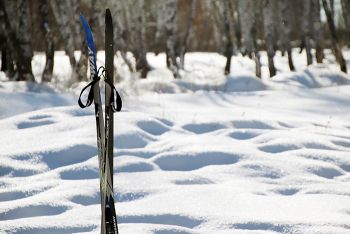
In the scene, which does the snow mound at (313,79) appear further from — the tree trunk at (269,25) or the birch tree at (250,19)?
the tree trunk at (269,25)

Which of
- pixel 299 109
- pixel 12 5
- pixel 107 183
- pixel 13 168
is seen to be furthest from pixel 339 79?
pixel 107 183

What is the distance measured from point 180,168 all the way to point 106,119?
2.03m

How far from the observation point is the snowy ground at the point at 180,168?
2857 mm

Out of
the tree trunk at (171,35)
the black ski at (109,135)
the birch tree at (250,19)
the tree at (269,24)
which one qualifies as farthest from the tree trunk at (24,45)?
the black ski at (109,135)

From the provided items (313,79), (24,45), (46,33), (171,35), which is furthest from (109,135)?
(171,35)

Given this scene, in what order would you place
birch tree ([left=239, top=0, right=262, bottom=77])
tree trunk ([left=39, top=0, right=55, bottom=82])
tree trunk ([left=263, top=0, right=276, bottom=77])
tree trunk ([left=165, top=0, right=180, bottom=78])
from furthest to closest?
birch tree ([left=239, top=0, right=262, bottom=77]) → tree trunk ([left=165, top=0, right=180, bottom=78]) → tree trunk ([left=263, top=0, right=276, bottom=77]) → tree trunk ([left=39, top=0, right=55, bottom=82])

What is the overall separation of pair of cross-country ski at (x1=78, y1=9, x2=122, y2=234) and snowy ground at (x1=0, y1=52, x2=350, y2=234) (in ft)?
2.04

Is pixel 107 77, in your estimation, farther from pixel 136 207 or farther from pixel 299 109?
pixel 299 109

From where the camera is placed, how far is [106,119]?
208cm

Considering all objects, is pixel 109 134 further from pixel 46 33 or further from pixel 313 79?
pixel 313 79

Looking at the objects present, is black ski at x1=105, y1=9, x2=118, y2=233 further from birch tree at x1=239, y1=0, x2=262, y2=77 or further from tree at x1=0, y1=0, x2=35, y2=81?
birch tree at x1=239, y1=0, x2=262, y2=77

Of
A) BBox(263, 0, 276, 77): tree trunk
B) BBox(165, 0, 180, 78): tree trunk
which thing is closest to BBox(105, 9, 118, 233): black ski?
BBox(165, 0, 180, 78): tree trunk

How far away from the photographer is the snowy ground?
2857 mm

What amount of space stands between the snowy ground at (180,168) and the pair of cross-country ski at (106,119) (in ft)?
2.04
